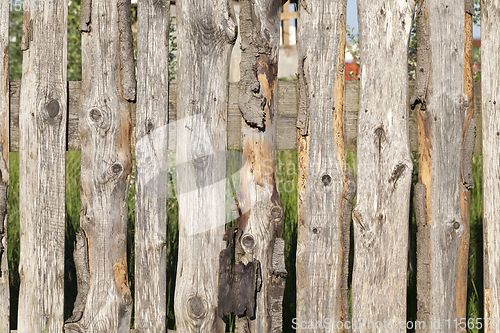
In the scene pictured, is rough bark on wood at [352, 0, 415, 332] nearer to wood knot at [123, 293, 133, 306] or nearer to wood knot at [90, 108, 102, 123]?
wood knot at [123, 293, 133, 306]

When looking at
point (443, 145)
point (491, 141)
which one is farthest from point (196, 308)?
point (491, 141)

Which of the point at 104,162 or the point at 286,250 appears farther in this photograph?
the point at 286,250

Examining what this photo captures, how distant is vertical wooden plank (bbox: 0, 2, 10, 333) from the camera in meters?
1.94

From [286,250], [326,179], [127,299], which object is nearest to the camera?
[326,179]

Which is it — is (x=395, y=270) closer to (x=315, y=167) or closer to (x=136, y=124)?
(x=315, y=167)

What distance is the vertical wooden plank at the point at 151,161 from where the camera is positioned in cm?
186

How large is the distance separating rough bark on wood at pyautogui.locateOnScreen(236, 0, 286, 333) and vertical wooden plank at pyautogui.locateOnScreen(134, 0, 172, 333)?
0.33m

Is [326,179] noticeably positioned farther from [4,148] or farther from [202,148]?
[4,148]

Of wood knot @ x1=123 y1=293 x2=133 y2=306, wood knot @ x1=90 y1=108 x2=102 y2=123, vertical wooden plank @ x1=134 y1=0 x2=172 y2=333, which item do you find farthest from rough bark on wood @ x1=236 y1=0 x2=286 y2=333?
wood knot @ x1=90 y1=108 x2=102 y2=123

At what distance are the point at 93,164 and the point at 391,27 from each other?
1.38m

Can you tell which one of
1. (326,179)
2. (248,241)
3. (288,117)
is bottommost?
(248,241)

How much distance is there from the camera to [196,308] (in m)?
1.88

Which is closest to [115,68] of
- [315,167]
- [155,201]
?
[155,201]

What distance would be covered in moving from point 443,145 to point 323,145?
0.50 m
